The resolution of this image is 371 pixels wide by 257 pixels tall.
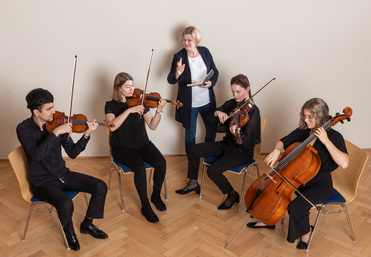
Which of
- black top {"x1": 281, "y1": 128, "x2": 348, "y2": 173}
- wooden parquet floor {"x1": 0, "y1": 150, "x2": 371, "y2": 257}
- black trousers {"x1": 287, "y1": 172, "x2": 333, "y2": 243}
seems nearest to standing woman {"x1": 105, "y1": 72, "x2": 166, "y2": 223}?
wooden parquet floor {"x1": 0, "y1": 150, "x2": 371, "y2": 257}

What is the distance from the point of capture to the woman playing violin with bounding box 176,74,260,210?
3086mm

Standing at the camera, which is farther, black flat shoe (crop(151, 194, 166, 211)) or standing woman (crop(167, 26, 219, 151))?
standing woman (crop(167, 26, 219, 151))

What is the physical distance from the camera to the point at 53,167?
2691mm

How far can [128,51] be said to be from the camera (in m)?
3.83

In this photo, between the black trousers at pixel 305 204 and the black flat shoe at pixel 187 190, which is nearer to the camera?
the black trousers at pixel 305 204

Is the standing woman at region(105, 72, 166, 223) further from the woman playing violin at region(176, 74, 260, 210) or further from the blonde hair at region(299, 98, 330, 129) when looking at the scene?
the blonde hair at region(299, 98, 330, 129)

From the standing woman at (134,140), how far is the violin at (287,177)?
941 mm

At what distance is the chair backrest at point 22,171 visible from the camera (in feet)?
8.48

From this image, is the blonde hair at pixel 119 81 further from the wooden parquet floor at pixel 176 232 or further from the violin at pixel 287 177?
the violin at pixel 287 177

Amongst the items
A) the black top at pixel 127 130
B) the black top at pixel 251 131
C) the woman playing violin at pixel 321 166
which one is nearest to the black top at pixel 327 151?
the woman playing violin at pixel 321 166

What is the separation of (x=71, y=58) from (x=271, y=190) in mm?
2394

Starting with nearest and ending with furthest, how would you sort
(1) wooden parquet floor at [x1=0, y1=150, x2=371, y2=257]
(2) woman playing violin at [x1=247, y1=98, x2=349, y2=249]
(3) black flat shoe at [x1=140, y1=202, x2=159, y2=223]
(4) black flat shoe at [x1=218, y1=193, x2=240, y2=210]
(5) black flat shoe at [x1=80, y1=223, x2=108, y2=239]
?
(2) woman playing violin at [x1=247, y1=98, x2=349, y2=249], (1) wooden parquet floor at [x1=0, y1=150, x2=371, y2=257], (5) black flat shoe at [x1=80, y1=223, x2=108, y2=239], (3) black flat shoe at [x1=140, y1=202, x2=159, y2=223], (4) black flat shoe at [x1=218, y1=193, x2=240, y2=210]

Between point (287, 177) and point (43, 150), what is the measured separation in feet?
5.42

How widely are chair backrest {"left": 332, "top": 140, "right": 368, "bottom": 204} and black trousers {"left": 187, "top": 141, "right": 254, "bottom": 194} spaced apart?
73cm
